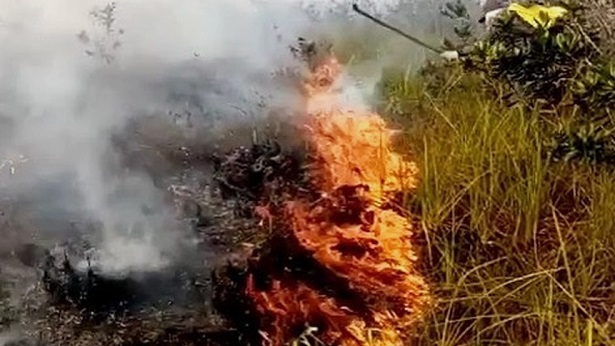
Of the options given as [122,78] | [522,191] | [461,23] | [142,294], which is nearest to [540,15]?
[522,191]

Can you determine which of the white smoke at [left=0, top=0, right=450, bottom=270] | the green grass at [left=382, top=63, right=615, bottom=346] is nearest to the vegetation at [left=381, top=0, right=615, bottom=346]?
the green grass at [left=382, top=63, right=615, bottom=346]

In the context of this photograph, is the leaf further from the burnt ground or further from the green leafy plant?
the green leafy plant

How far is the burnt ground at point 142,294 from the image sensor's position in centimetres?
221

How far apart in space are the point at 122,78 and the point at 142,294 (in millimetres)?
1333

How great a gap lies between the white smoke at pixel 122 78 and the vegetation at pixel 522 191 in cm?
63

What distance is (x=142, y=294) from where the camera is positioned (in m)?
2.37

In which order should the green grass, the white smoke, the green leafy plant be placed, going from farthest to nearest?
the green leafy plant → the white smoke → the green grass

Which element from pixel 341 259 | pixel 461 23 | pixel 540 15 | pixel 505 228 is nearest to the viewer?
pixel 540 15

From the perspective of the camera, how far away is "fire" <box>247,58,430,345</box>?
2.20 m

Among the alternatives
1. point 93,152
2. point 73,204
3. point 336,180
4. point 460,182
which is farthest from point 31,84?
point 460,182

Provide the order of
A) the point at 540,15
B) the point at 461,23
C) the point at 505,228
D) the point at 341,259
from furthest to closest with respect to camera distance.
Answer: the point at 461,23
the point at 505,228
the point at 341,259
the point at 540,15

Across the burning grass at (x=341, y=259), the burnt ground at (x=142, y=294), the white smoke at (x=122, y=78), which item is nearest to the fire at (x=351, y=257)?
the burning grass at (x=341, y=259)

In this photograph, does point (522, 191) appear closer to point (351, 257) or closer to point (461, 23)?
point (351, 257)

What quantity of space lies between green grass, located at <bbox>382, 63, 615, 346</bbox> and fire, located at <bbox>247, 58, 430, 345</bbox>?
5 centimetres
